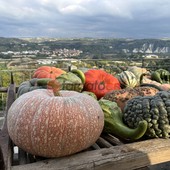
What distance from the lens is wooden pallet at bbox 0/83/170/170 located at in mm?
996

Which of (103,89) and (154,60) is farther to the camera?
(154,60)

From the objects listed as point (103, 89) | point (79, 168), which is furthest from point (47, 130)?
point (103, 89)

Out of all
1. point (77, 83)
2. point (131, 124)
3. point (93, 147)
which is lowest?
point (93, 147)

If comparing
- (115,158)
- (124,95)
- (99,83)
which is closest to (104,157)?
(115,158)

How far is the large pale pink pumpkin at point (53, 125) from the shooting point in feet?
3.37

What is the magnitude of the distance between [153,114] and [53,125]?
49cm

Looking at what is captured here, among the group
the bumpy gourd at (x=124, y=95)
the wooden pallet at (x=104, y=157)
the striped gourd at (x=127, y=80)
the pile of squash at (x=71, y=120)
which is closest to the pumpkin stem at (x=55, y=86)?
the pile of squash at (x=71, y=120)

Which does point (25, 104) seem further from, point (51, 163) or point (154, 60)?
point (154, 60)

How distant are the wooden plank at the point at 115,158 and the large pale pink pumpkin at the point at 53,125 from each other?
0.05 m

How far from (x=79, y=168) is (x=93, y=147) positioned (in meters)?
0.24

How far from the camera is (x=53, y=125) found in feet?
3.36

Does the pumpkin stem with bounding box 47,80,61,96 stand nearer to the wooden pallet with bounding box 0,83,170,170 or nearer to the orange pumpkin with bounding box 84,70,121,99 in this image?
the wooden pallet with bounding box 0,83,170,170

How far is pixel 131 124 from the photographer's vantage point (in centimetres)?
124

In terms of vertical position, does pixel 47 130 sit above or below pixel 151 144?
above
